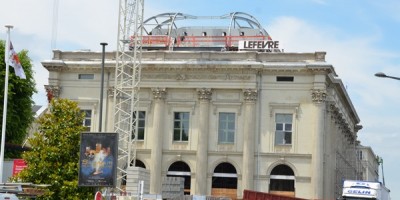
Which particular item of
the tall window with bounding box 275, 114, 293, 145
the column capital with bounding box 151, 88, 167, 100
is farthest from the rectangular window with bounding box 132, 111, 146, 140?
the tall window with bounding box 275, 114, 293, 145

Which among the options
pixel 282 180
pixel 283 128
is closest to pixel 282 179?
pixel 282 180

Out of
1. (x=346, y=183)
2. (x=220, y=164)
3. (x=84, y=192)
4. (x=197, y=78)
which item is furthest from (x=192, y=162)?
(x=84, y=192)

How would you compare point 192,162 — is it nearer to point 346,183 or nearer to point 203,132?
point 203,132

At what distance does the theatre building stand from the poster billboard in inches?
1507

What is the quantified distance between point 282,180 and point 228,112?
784 cm

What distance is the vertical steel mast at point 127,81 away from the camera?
80.3m

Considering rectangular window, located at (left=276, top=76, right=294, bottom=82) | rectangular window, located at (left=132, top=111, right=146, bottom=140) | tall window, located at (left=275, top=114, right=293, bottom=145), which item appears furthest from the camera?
rectangular window, located at (left=132, top=111, right=146, bottom=140)

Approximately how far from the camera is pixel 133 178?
54.0m

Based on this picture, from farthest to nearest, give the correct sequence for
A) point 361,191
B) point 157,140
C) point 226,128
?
1. point 226,128
2. point 157,140
3. point 361,191

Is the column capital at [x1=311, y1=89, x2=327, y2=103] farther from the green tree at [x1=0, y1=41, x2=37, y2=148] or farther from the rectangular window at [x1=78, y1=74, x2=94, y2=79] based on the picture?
the green tree at [x1=0, y1=41, x2=37, y2=148]

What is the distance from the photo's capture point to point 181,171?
3238 inches

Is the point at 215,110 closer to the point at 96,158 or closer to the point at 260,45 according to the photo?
the point at 260,45

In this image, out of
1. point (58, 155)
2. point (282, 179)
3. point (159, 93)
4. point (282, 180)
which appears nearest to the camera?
point (58, 155)

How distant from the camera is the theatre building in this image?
3147 inches
